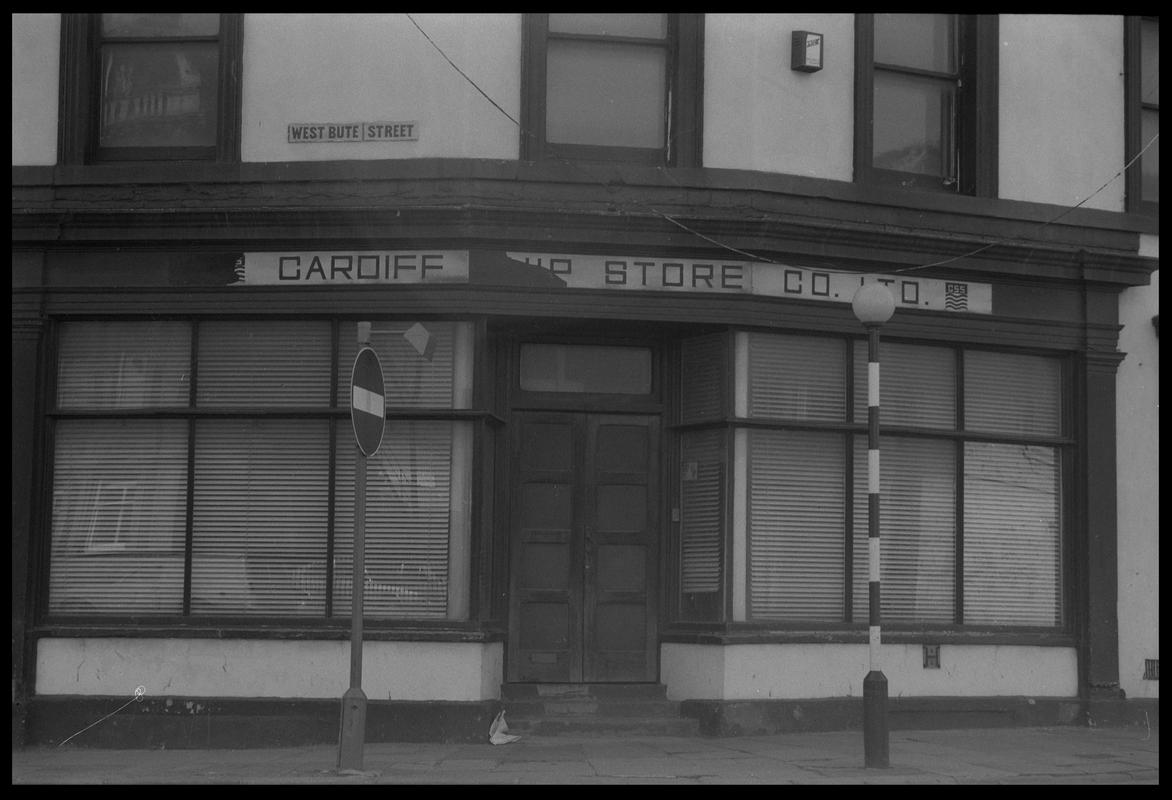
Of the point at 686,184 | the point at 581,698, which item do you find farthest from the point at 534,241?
the point at 581,698

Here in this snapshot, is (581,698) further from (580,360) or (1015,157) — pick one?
(1015,157)

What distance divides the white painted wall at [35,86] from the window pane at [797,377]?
20.5 ft

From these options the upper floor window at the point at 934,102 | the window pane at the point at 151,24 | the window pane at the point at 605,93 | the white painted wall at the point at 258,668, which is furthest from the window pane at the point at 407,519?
the upper floor window at the point at 934,102

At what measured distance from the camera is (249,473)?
1363 cm

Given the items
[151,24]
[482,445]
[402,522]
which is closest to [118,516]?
[402,522]

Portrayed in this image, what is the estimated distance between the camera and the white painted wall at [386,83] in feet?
44.2

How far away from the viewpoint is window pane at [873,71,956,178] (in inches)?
579

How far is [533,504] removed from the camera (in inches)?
557

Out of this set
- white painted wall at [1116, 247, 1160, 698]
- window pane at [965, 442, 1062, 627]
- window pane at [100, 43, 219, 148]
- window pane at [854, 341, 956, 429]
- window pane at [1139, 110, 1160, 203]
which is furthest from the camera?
window pane at [1139, 110, 1160, 203]

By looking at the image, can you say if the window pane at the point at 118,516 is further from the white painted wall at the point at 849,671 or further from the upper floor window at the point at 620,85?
the white painted wall at the point at 849,671

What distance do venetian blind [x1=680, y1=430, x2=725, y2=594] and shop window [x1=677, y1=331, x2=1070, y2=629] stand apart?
0.04 feet

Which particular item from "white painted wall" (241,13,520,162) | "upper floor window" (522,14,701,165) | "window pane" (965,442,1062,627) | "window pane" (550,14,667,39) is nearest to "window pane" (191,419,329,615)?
"white painted wall" (241,13,520,162)

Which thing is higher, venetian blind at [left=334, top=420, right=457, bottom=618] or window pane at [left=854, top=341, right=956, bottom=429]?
window pane at [left=854, top=341, right=956, bottom=429]

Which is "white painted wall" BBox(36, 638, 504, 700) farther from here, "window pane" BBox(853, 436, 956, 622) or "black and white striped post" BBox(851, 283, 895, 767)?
"window pane" BBox(853, 436, 956, 622)
